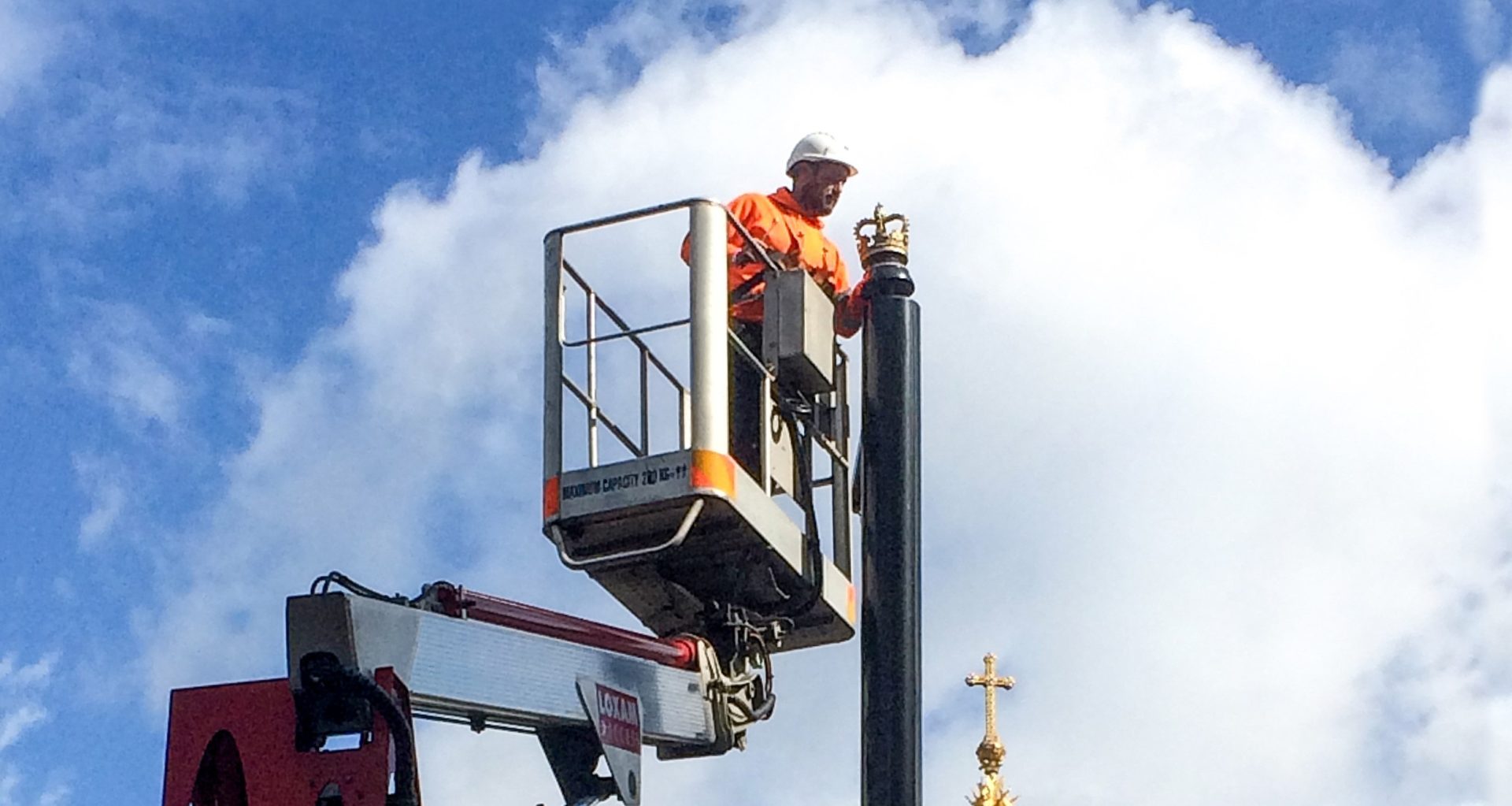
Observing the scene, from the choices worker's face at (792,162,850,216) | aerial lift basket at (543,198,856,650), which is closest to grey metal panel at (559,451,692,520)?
aerial lift basket at (543,198,856,650)

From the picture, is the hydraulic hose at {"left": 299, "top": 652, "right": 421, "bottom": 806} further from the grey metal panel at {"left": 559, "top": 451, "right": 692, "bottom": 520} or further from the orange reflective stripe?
the orange reflective stripe

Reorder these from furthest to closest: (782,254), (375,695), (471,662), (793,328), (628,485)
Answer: (782,254), (793,328), (628,485), (471,662), (375,695)

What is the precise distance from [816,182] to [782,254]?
2.47 ft

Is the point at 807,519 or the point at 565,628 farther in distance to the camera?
the point at 807,519

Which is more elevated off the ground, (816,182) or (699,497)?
(816,182)

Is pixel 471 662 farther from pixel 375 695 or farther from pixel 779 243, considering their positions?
pixel 779 243

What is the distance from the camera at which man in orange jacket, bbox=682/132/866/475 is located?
10484 millimetres

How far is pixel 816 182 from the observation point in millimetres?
11836

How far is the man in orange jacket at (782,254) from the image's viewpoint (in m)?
10.5

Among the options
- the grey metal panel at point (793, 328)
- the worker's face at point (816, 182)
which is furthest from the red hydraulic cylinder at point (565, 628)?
the worker's face at point (816, 182)

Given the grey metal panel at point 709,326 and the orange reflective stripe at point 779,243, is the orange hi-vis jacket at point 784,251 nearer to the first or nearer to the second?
the orange reflective stripe at point 779,243

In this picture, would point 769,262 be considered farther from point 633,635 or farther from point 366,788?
point 366,788

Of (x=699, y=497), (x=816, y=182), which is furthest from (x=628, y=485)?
(x=816, y=182)

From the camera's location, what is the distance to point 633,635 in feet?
30.8
